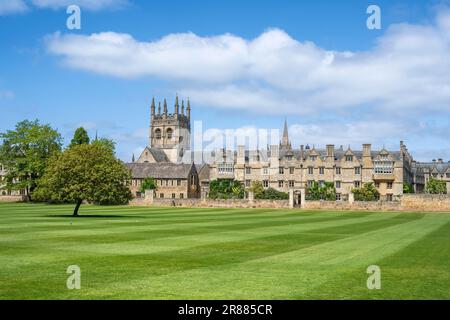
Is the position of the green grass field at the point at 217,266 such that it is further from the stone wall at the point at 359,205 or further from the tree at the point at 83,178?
the stone wall at the point at 359,205

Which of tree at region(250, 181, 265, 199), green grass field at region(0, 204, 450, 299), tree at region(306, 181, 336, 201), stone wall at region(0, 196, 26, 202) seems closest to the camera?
green grass field at region(0, 204, 450, 299)

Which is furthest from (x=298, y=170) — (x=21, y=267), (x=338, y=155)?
(x=21, y=267)

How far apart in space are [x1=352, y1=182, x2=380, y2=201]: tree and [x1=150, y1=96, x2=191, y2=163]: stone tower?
61221 millimetres

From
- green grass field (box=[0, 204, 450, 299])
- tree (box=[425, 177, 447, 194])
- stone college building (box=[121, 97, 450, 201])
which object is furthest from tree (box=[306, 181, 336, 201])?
green grass field (box=[0, 204, 450, 299])

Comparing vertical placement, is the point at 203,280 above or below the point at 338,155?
below

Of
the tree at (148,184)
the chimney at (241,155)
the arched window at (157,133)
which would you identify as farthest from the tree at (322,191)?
the arched window at (157,133)

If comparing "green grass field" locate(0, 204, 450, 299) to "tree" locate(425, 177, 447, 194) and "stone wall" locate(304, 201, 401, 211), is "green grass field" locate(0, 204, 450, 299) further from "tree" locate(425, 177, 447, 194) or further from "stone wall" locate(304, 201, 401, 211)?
"tree" locate(425, 177, 447, 194)

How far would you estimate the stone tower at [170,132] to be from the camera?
445 ft

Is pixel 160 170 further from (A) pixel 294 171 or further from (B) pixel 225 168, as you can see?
(A) pixel 294 171

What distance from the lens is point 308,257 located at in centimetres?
1802

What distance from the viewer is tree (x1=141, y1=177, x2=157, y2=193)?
96.7 metres

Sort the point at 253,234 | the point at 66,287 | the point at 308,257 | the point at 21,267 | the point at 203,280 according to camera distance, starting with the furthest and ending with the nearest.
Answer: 1. the point at 253,234
2. the point at 308,257
3. the point at 21,267
4. the point at 203,280
5. the point at 66,287

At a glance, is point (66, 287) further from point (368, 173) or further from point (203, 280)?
point (368, 173)
